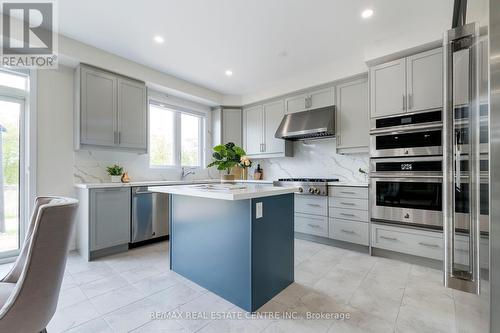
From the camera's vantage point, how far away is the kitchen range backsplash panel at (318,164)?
3738mm

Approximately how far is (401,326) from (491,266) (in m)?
1.43

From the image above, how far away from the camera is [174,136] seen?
4.55m

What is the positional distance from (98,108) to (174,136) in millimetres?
1522

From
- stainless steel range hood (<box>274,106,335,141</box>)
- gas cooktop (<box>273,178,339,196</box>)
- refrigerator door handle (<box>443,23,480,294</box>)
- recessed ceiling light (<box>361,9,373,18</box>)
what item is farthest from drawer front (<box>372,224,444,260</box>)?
recessed ceiling light (<box>361,9,373,18</box>)

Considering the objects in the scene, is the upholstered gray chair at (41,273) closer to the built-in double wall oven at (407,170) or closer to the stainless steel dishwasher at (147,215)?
the stainless steel dishwasher at (147,215)

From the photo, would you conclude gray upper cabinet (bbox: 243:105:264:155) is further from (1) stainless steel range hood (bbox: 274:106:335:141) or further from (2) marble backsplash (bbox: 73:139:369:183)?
(1) stainless steel range hood (bbox: 274:106:335:141)

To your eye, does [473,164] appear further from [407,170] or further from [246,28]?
[246,28]

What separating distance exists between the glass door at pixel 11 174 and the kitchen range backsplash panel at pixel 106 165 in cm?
60

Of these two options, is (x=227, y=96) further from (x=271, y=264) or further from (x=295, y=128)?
(x=271, y=264)

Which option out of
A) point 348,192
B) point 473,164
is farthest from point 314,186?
point 473,164

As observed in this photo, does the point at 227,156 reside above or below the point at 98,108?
below

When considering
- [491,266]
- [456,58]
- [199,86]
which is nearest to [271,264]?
[491,266]

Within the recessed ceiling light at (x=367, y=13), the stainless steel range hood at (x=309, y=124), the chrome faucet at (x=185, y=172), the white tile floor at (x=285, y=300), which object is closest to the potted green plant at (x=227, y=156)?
the white tile floor at (x=285, y=300)
